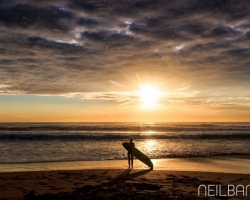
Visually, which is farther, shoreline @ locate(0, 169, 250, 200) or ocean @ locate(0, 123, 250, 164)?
ocean @ locate(0, 123, 250, 164)

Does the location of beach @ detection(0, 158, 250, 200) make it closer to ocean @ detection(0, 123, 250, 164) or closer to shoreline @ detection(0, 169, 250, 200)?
shoreline @ detection(0, 169, 250, 200)

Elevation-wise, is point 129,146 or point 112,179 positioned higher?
point 129,146

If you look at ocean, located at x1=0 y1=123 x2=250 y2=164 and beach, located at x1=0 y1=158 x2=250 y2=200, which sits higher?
beach, located at x1=0 y1=158 x2=250 y2=200

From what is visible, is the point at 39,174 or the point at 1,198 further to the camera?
the point at 39,174

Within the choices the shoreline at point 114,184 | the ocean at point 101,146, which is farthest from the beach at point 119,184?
the ocean at point 101,146

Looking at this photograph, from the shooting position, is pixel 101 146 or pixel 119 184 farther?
pixel 101 146

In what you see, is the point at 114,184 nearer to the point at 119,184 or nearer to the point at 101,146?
the point at 119,184

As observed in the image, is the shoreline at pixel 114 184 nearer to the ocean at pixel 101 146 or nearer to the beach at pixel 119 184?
the beach at pixel 119 184

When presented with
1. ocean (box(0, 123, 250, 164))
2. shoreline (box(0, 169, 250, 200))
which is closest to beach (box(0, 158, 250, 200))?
shoreline (box(0, 169, 250, 200))

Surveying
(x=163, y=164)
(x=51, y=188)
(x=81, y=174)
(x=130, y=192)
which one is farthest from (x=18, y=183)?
(x=163, y=164)

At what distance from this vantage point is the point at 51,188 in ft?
35.5

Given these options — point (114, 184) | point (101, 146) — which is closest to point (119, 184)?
point (114, 184)

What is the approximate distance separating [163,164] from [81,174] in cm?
668

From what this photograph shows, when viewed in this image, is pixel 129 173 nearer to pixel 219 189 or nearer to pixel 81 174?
pixel 81 174
